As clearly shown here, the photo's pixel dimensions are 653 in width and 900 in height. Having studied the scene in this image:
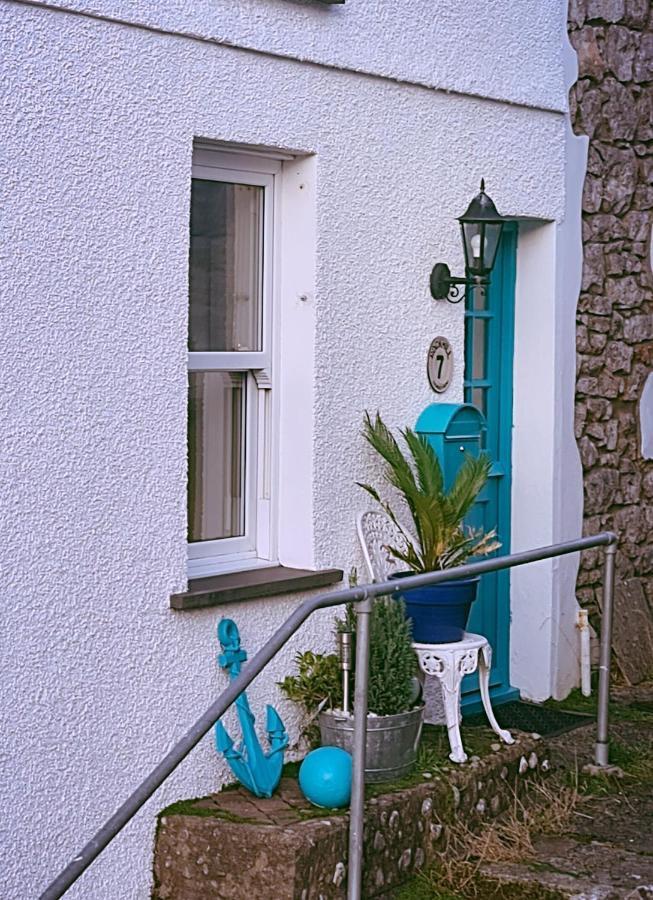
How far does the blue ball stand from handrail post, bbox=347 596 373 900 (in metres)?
0.41

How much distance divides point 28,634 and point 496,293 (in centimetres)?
318

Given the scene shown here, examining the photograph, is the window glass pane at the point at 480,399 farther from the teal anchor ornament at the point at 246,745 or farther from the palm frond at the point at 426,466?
the teal anchor ornament at the point at 246,745

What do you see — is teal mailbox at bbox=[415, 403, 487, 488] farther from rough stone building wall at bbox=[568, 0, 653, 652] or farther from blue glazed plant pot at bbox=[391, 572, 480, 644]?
rough stone building wall at bbox=[568, 0, 653, 652]

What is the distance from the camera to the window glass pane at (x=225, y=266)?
489cm

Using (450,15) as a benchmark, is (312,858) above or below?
below

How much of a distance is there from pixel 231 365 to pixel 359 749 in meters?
1.63

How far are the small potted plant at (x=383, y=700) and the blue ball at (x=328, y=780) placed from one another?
0.20 metres

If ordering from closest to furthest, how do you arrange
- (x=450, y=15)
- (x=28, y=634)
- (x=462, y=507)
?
(x=28, y=634) → (x=462, y=507) → (x=450, y=15)

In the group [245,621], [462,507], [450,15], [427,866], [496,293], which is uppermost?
[450,15]

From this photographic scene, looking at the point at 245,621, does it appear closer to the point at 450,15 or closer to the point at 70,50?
the point at 70,50

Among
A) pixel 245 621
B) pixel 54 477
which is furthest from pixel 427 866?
pixel 54 477

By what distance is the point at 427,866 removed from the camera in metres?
4.67

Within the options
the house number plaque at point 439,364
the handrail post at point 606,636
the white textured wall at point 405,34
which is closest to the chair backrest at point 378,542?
the house number plaque at point 439,364

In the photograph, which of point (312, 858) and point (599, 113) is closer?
point (312, 858)
